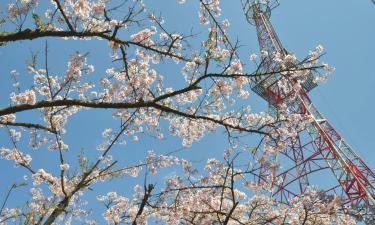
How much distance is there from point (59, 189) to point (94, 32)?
12.6 feet

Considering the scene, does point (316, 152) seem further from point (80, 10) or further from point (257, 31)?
point (80, 10)

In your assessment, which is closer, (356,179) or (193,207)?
(193,207)

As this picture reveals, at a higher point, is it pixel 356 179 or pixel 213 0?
pixel 356 179

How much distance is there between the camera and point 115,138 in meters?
8.09

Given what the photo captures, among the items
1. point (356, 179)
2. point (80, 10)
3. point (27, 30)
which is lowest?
point (27, 30)

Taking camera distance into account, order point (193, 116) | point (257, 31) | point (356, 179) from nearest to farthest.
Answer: point (193, 116) → point (356, 179) → point (257, 31)

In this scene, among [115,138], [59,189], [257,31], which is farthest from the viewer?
[257,31]

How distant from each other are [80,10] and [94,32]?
2.41 feet

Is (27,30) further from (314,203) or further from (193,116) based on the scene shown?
(314,203)

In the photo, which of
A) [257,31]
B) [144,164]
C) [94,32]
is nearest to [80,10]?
[94,32]

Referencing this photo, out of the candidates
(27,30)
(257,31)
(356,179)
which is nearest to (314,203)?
(27,30)

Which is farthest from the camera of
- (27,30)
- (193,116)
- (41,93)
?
(41,93)

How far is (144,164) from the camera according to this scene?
7.34m

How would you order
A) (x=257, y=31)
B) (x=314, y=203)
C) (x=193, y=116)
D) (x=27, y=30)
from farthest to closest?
(x=257, y=31) < (x=314, y=203) < (x=193, y=116) < (x=27, y=30)
